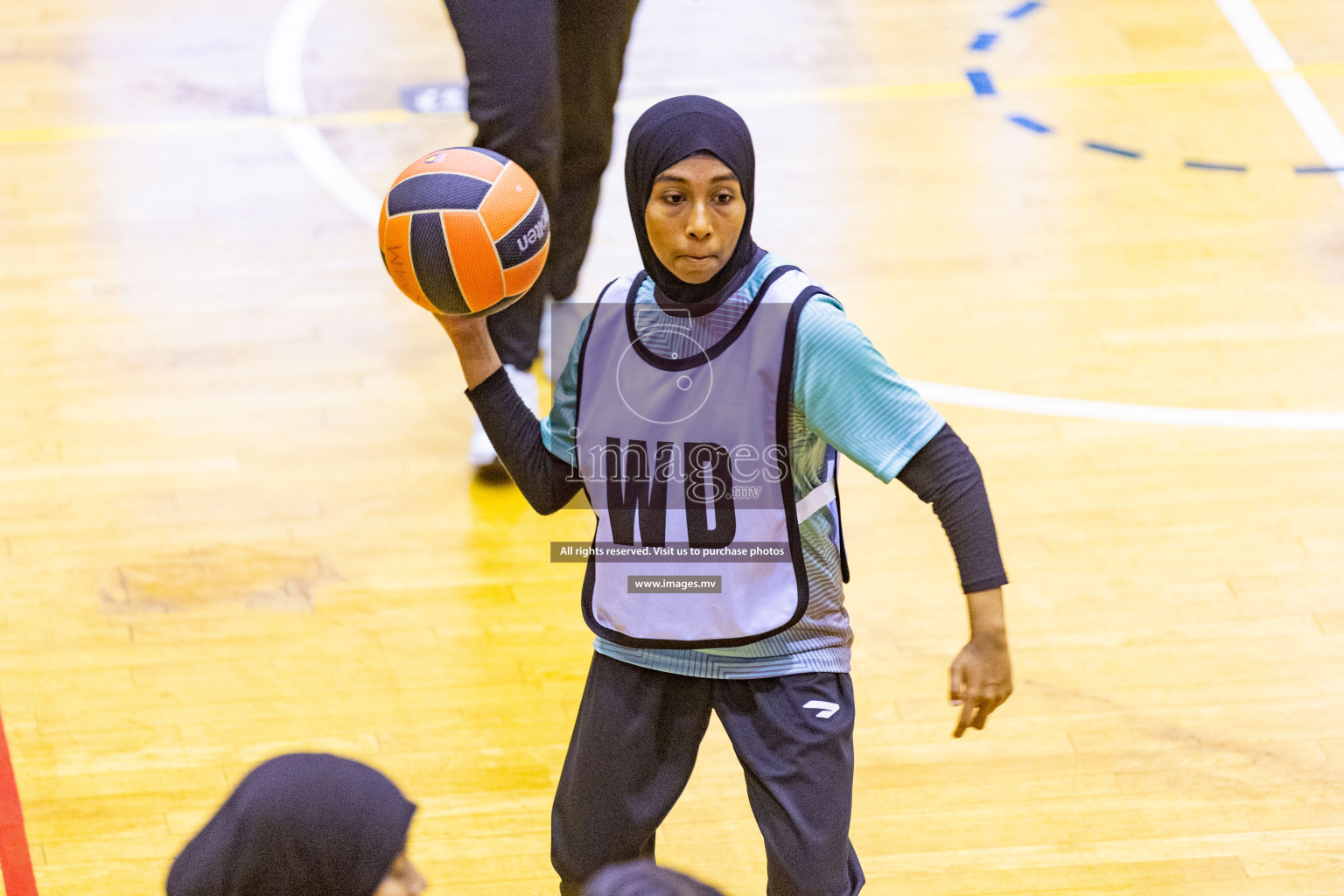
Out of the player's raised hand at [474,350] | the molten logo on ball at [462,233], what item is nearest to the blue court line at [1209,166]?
the molten logo on ball at [462,233]

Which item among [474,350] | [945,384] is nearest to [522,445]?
[474,350]

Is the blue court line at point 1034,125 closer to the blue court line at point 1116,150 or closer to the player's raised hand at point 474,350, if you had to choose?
the blue court line at point 1116,150

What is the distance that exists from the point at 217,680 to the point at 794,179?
120 inches

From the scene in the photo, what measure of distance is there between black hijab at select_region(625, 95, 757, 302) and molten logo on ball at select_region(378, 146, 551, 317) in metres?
0.32

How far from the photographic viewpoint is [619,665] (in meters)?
2.76

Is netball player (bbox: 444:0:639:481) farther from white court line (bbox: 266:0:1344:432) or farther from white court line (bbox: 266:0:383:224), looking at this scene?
white court line (bbox: 266:0:383:224)

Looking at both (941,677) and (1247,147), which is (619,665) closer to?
(941,677)

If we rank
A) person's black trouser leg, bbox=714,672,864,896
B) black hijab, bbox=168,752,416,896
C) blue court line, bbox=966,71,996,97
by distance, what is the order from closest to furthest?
black hijab, bbox=168,752,416,896 < person's black trouser leg, bbox=714,672,864,896 < blue court line, bbox=966,71,996,97

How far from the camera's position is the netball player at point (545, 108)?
13.2 ft

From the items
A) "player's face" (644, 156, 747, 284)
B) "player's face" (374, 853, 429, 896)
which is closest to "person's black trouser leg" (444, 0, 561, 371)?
"player's face" (644, 156, 747, 284)

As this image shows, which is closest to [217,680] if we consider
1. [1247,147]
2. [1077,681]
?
[1077,681]

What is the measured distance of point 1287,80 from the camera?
6.55 m

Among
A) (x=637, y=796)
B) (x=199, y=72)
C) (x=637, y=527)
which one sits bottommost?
(x=199, y=72)

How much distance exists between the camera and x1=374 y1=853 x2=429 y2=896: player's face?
1.84 metres
